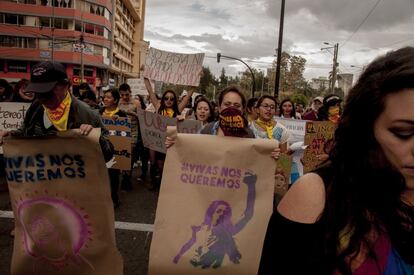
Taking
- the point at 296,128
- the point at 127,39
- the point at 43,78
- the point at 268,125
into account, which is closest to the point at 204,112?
the point at 268,125

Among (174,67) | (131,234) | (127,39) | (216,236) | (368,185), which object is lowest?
(131,234)

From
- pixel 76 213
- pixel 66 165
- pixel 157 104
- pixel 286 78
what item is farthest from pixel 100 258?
pixel 286 78

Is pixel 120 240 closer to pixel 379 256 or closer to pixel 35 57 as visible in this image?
pixel 379 256

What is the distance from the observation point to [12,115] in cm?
621

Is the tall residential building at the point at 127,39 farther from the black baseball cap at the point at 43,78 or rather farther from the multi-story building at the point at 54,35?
the black baseball cap at the point at 43,78

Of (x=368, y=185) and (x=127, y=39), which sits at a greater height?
(x=127, y=39)

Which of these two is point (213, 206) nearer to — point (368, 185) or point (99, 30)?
point (368, 185)

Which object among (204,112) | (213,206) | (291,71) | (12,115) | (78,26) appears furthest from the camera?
(291,71)

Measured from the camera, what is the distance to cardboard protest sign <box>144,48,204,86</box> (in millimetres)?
6898

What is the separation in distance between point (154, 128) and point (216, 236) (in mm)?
3985

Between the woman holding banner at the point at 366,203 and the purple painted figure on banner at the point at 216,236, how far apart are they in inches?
57.9

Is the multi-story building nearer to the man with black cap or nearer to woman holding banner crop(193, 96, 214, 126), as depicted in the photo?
woman holding banner crop(193, 96, 214, 126)

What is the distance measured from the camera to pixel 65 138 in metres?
2.57

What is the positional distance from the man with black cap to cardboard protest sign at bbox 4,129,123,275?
0.29 meters
